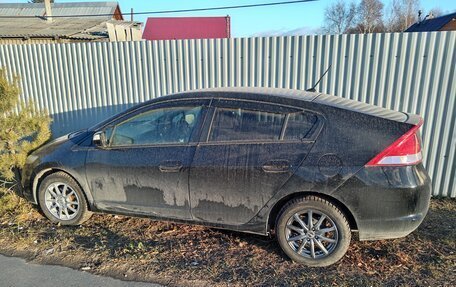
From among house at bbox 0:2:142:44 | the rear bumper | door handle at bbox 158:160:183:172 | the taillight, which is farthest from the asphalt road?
house at bbox 0:2:142:44

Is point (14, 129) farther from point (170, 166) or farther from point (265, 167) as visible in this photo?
point (265, 167)

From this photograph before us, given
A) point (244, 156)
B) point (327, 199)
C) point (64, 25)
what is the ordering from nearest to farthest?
point (327, 199)
point (244, 156)
point (64, 25)

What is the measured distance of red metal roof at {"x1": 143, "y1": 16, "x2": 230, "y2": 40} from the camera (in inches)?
870

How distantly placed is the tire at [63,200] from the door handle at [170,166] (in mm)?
1190

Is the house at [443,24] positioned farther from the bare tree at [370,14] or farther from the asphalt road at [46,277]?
the asphalt road at [46,277]

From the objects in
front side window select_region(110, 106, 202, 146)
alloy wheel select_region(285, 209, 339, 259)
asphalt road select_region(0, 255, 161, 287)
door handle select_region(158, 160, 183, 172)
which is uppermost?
front side window select_region(110, 106, 202, 146)

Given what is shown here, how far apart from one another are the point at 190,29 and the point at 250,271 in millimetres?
21956

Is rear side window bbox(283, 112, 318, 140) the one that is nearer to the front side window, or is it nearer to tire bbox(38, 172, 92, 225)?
the front side window

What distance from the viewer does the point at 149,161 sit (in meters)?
3.35

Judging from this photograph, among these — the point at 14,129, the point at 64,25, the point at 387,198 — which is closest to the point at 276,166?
the point at 387,198

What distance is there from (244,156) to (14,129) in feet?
10.9

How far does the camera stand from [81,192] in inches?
148

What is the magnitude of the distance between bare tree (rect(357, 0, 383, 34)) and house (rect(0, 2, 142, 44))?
35735mm

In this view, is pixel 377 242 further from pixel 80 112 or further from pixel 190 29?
pixel 190 29
